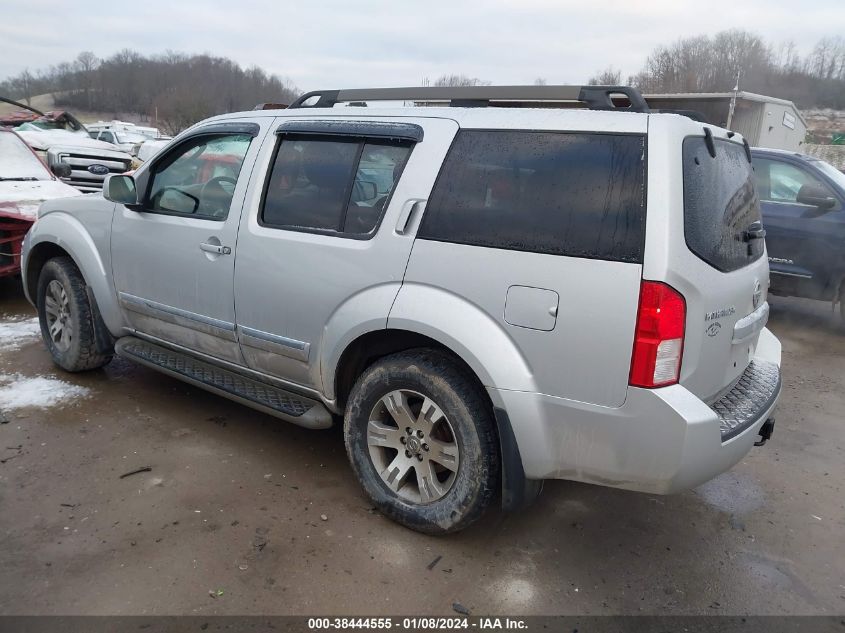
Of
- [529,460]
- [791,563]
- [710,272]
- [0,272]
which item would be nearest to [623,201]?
[710,272]

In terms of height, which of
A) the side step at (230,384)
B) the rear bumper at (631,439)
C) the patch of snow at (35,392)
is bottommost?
the patch of snow at (35,392)

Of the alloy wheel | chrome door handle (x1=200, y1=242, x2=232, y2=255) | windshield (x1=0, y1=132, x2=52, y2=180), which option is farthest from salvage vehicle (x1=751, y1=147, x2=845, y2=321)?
windshield (x1=0, y1=132, x2=52, y2=180)

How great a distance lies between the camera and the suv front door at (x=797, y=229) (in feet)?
21.0

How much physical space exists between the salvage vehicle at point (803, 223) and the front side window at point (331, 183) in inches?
200

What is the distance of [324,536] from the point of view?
113 inches

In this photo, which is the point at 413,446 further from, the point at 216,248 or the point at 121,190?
the point at 121,190

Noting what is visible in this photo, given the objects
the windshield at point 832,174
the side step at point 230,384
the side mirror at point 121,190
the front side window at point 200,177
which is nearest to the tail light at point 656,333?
the side step at point 230,384

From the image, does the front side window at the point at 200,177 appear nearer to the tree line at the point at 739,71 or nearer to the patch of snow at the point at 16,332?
the patch of snow at the point at 16,332

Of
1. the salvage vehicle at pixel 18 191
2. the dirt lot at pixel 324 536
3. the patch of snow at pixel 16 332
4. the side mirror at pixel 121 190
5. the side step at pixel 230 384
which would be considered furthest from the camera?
the salvage vehicle at pixel 18 191

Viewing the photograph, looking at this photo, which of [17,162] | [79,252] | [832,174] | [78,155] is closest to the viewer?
[79,252]

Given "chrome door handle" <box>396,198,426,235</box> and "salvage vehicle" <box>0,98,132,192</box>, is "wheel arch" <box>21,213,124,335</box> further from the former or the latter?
"salvage vehicle" <box>0,98,132,192</box>

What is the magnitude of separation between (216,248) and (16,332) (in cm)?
332

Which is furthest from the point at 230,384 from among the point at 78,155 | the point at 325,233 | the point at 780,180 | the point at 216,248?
the point at 78,155

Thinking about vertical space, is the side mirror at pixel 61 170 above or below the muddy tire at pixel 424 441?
above
